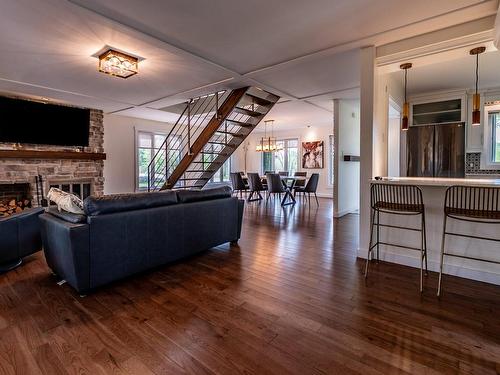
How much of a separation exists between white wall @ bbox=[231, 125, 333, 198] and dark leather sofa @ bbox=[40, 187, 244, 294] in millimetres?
6620

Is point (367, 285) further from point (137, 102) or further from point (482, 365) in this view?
point (137, 102)

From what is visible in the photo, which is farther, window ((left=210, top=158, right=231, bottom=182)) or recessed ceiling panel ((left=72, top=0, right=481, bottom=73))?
window ((left=210, top=158, right=231, bottom=182))

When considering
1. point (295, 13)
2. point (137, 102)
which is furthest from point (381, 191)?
point (137, 102)

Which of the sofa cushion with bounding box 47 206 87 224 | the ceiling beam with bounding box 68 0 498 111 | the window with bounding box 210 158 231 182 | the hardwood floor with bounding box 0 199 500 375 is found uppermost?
the ceiling beam with bounding box 68 0 498 111

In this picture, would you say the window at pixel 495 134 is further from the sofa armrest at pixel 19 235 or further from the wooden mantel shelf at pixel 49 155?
the wooden mantel shelf at pixel 49 155

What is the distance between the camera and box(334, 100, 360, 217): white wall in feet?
18.6

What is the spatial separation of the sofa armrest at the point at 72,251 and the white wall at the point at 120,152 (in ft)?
17.1

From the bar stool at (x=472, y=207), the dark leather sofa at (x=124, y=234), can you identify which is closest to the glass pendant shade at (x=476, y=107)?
the bar stool at (x=472, y=207)

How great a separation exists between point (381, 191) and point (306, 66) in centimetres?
201

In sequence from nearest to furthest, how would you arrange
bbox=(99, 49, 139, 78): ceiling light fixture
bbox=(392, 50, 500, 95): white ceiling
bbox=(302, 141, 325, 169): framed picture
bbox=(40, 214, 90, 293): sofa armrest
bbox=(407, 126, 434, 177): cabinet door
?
bbox=(40, 214, 90, 293): sofa armrest, bbox=(99, 49, 139, 78): ceiling light fixture, bbox=(392, 50, 500, 95): white ceiling, bbox=(407, 126, 434, 177): cabinet door, bbox=(302, 141, 325, 169): framed picture

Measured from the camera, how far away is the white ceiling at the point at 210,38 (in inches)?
94.0

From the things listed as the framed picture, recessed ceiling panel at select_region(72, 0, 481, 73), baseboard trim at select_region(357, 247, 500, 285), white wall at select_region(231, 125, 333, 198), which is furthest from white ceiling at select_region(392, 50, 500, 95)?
the framed picture

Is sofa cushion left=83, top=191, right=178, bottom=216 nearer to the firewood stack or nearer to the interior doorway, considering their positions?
the firewood stack

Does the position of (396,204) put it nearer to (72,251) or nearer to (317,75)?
(317,75)
